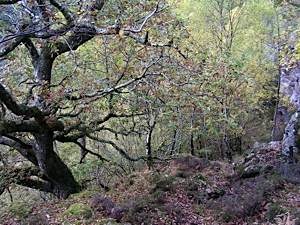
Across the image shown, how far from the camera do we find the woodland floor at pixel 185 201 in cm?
879

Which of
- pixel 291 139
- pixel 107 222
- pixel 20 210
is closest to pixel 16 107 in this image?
pixel 107 222

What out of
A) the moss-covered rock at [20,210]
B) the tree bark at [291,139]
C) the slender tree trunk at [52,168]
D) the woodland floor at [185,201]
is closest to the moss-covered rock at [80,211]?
the woodland floor at [185,201]

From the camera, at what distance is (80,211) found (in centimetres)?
873

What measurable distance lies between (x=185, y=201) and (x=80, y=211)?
2.88m

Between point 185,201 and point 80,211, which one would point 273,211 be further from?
point 80,211

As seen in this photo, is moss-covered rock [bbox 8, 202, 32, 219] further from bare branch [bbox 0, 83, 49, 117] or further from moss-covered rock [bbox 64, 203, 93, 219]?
bare branch [bbox 0, 83, 49, 117]

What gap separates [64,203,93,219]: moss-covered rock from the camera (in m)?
8.62

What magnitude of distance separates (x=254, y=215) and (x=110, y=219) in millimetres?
3273

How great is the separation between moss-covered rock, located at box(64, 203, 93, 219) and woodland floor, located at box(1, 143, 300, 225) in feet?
0.04

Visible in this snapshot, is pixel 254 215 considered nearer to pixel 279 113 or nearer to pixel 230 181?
pixel 230 181

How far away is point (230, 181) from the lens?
1233 cm

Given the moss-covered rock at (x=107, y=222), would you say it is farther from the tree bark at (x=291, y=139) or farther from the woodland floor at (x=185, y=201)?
the tree bark at (x=291, y=139)

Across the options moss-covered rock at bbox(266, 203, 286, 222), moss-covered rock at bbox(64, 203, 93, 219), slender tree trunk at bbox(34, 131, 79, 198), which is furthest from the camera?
slender tree trunk at bbox(34, 131, 79, 198)

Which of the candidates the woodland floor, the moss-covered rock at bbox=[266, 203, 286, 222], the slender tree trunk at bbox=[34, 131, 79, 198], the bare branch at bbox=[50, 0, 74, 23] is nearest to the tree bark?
the woodland floor
